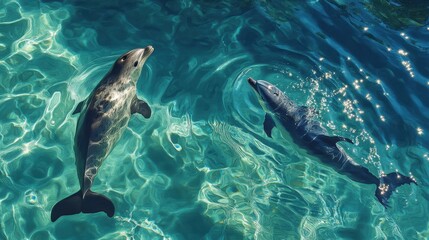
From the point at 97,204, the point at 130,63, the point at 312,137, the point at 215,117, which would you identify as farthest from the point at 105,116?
the point at 312,137

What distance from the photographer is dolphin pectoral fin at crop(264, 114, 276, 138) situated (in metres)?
8.08

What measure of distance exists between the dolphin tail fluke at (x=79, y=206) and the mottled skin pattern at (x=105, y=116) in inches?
6.1

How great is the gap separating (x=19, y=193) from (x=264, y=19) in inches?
239

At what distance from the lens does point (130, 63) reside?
7621mm

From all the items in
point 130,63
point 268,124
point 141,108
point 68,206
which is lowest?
point 68,206

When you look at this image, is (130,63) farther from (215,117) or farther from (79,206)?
(79,206)

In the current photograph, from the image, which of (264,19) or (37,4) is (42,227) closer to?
(37,4)

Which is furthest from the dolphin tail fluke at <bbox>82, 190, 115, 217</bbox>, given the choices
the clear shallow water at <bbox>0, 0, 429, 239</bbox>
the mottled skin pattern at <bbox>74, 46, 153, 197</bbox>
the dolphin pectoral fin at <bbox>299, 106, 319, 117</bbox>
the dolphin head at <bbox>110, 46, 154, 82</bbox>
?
the dolphin pectoral fin at <bbox>299, 106, 319, 117</bbox>

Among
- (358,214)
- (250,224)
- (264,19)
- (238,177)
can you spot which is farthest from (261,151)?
(264,19)

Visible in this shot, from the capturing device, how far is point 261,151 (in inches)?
322

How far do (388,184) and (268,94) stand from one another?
2449 mm

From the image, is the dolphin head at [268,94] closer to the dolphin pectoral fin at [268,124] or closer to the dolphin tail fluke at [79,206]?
the dolphin pectoral fin at [268,124]

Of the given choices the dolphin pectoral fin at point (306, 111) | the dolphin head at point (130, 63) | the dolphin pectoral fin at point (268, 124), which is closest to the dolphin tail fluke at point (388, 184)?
the dolphin pectoral fin at point (306, 111)

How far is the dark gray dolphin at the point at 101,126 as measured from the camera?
21.7ft
